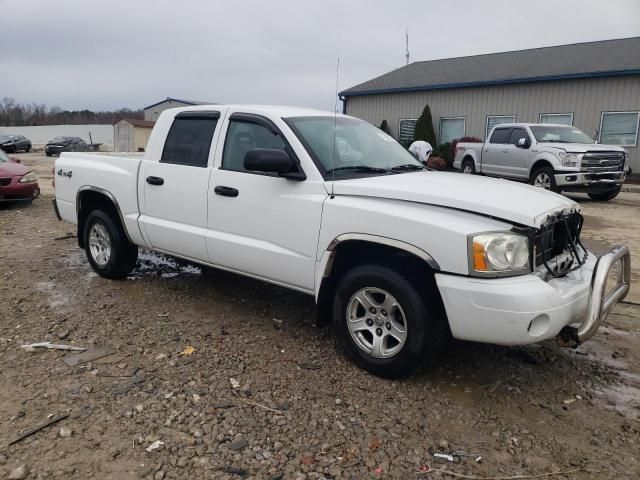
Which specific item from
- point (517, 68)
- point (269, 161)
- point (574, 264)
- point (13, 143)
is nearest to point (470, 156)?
point (517, 68)

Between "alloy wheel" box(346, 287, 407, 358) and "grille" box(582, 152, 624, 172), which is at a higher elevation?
"grille" box(582, 152, 624, 172)

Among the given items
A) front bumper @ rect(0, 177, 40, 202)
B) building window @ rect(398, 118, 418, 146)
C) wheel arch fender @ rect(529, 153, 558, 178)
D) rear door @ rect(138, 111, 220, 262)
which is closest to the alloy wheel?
rear door @ rect(138, 111, 220, 262)

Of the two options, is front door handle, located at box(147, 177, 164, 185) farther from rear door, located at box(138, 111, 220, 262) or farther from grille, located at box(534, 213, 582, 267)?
grille, located at box(534, 213, 582, 267)

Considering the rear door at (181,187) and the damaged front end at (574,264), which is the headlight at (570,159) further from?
the rear door at (181,187)

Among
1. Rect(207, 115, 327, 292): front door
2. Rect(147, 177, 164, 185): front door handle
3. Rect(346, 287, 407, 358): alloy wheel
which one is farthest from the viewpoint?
Rect(147, 177, 164, 185): front door handle

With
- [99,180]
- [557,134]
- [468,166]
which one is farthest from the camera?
→ [468,166]

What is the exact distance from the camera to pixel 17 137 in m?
39.9

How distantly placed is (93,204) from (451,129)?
20705 millimetres

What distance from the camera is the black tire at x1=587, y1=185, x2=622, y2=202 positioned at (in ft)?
43.0

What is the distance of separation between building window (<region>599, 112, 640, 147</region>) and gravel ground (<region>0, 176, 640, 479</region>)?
16.7 metres

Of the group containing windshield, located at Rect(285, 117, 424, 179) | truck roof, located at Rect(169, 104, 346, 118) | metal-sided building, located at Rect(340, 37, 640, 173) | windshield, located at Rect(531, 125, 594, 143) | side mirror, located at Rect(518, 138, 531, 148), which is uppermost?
metal-sided building, located at Rect(340, 37, 640, 173)

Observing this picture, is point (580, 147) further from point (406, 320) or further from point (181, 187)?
point (406, 320)

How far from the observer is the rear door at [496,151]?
1445 centimetres

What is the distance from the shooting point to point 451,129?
24156 mm
